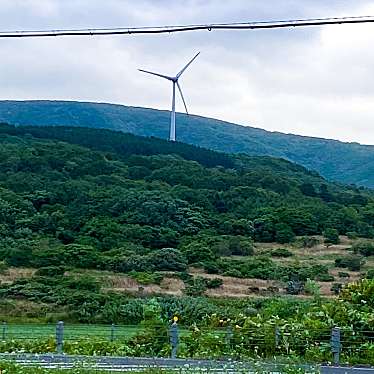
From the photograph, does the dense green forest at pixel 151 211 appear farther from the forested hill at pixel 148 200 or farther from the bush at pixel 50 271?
the bush at pixel 50 271

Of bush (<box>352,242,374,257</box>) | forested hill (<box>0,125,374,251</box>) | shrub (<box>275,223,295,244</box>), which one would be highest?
forested hill (<box>0,125,374,251</box>)

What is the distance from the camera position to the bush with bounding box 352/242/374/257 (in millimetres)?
67312

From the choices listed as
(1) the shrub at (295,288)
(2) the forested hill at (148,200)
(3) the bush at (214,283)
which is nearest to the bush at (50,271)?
(3) the bush at (214,283)

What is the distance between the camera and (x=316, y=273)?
57.6 metres

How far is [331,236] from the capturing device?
7444cm

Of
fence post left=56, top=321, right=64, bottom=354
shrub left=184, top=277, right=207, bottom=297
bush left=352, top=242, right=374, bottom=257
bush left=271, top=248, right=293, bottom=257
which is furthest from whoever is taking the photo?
bush left=271, top=248, right=293, bottom=257

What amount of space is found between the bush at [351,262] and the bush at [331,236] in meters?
10.1

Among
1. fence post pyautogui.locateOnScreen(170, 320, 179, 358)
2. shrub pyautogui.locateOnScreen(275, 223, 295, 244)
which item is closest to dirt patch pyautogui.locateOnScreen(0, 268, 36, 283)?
shrub pyautogui.locateOnScreen(275, 223, 295, 244)

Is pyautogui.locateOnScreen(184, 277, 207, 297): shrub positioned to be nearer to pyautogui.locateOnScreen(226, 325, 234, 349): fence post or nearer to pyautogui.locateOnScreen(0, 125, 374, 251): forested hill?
pyautogui.locateOnScreen(0, 125, 374, 251): forested hill

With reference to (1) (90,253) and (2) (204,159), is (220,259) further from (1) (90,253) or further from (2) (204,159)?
(2) (204,159)

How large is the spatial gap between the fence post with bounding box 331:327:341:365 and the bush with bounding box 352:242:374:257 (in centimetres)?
4825

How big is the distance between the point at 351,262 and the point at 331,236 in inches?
474

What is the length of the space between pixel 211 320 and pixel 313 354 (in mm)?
4104

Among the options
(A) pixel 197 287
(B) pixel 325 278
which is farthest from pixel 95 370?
(B) pixel 325 278
